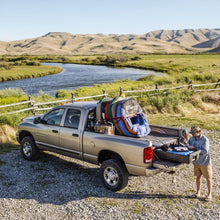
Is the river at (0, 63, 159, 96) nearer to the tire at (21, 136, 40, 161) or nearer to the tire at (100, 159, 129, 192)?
the tire at (21, 136, 40, 161)

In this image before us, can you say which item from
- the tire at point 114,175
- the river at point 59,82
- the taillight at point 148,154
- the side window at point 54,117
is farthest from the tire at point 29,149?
the river at point 59,82

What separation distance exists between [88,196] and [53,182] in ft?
3.81

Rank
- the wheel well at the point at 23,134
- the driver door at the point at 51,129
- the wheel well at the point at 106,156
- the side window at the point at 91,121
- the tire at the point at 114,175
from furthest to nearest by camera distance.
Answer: the wheel well at the point at 23,134 → the driver door at the point at 51,129 → the side window at the point at 91,121 → the wheel well at the point at 106,156 → the tire at the point at 114,175

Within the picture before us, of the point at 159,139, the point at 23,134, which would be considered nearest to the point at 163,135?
the point at 159,139

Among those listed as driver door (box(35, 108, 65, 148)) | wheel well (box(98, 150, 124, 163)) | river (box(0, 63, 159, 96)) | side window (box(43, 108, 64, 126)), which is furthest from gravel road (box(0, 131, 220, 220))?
river (box(0, 63, 159, 96))

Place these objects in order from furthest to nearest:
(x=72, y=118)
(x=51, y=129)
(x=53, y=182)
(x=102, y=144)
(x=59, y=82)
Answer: (x=59, y=82) → (x=51, y=129) → (x=72, y=118) → (x=53, y=182) → (x=102, y=144)

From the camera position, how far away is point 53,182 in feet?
21.6

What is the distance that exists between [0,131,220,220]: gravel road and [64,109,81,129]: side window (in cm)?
Answer: 133

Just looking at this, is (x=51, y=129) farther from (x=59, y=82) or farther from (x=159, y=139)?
(x=59, y=82)

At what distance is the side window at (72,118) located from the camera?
6805mm

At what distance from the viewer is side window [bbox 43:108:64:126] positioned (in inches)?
285

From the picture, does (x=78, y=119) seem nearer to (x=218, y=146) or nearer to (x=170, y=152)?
(x=170, y=152)

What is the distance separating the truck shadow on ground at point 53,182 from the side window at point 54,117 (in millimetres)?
1311

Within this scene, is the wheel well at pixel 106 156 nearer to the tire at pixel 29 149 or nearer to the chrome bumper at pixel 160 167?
the chrome bumper at pixel 160 167
